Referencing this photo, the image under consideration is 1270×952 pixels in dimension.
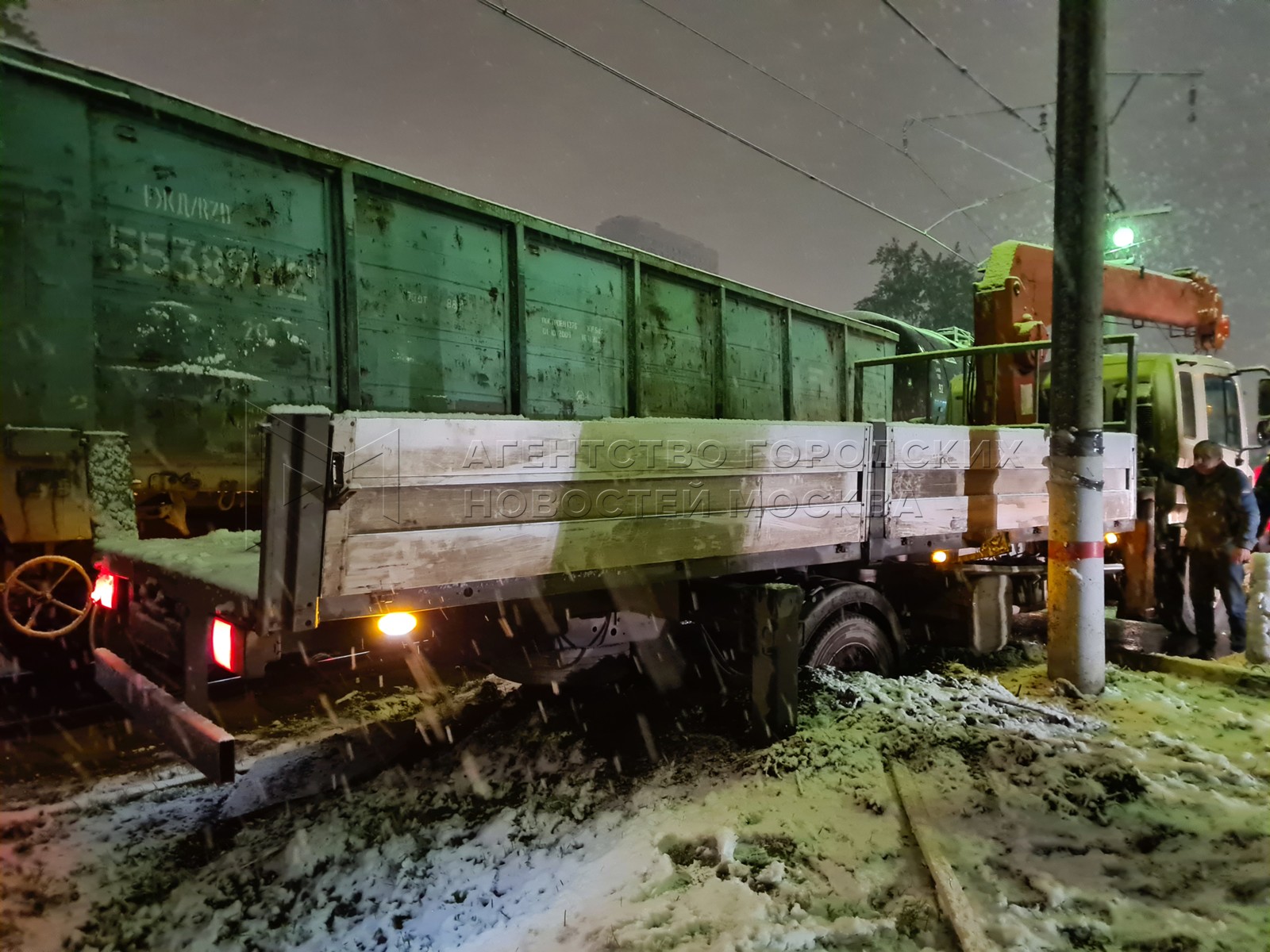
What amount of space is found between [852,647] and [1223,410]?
6.39m

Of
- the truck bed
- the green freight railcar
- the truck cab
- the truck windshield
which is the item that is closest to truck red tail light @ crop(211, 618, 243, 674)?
the truck bed

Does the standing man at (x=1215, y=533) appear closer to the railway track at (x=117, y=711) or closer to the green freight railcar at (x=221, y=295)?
the green freight railcar at (x=221, y=295)

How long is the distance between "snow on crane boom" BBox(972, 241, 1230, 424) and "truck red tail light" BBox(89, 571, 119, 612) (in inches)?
270

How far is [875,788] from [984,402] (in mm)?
5930

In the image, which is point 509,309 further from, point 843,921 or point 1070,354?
point 843,921

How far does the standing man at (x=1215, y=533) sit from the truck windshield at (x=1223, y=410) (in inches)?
70.8

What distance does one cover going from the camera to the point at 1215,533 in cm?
637

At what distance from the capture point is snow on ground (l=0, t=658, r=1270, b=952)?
2525 mm

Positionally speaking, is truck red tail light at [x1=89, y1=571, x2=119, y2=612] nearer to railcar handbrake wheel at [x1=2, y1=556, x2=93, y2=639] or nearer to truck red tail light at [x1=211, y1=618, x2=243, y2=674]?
railcar handbrake wheel at [x1=2, y1=556, x2=93, y2=639]

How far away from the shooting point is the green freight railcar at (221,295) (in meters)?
3.51

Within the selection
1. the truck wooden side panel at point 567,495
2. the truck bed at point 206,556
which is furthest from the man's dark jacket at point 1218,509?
the truck bed at point 206,556

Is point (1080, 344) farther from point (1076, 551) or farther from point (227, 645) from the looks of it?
point (227, 645)

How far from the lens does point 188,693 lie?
2.72 m

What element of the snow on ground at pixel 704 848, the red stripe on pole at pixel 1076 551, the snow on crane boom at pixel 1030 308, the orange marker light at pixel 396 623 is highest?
the snow on crane boom at pixel 1030 308
